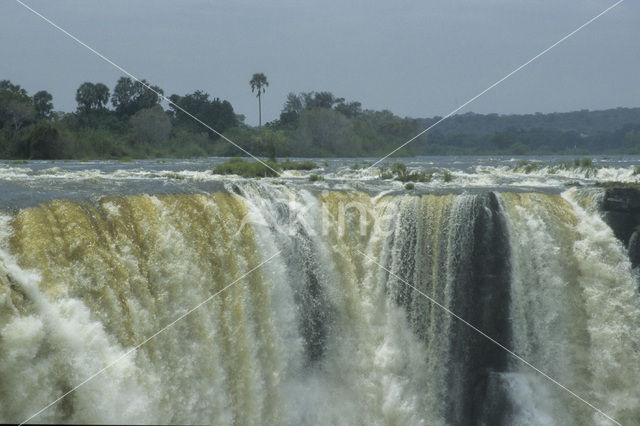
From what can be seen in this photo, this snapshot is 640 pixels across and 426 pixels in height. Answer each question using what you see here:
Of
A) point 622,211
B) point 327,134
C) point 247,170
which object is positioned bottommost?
point 622,211

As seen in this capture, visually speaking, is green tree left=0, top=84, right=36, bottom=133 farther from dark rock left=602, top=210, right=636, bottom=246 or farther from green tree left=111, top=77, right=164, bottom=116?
dark rock left=602, top=210, right=636, bottom=246

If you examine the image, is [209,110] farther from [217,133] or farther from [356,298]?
[356,298]

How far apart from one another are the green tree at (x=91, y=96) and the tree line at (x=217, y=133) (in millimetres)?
89

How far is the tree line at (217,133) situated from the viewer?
41.0 meters

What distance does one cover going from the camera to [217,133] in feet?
116

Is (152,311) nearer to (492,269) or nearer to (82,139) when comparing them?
(492,269)

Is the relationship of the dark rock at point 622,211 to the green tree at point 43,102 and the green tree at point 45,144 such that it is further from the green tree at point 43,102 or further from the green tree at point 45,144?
the green tree at point 43,102

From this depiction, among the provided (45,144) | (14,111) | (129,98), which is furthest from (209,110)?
(45,144)

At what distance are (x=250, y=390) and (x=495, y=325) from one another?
15.5 feet

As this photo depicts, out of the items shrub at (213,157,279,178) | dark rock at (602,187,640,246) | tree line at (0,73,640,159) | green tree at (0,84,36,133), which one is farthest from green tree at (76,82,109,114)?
dark rock at (602,187,640,246)

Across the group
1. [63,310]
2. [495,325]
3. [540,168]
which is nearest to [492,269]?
[495,325]

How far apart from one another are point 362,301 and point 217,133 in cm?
2440

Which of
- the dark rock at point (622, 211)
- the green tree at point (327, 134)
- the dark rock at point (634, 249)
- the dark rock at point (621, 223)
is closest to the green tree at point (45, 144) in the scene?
the green tree at point (327, 134)

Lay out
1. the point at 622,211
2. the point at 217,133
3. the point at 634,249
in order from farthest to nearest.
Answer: the point at 217,133, the point at 622,211, the point at 634,249
